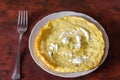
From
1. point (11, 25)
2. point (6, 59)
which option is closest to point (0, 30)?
point (11, 25)

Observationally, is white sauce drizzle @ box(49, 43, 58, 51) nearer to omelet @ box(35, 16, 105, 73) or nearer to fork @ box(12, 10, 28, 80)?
omelet @ box(35, 16, 105, 73)

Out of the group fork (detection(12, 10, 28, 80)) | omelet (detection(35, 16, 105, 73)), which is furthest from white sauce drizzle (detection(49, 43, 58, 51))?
fork (detection(12, 10, 28, 80))

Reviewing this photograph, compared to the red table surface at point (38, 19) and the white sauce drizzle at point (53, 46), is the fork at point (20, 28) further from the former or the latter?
the white sauce drizzle at point (53, 46)

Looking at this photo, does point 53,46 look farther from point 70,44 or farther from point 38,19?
point 38,19

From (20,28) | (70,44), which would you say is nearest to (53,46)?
(70,44)

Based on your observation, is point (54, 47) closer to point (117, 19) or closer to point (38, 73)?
point (38, 73)

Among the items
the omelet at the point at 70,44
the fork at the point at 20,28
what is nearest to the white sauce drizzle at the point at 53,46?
the omelet at the point at 70,44
